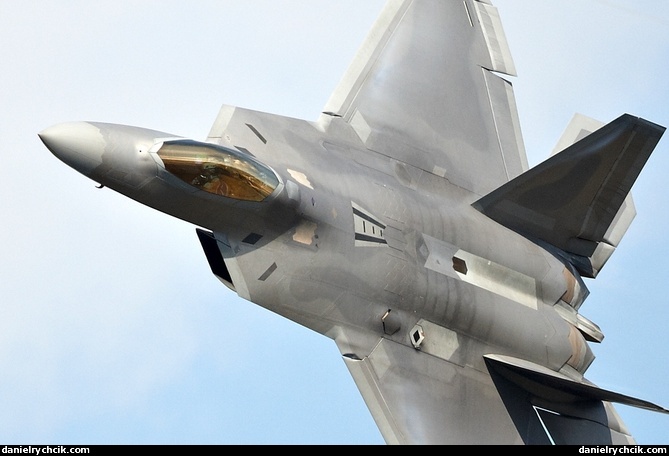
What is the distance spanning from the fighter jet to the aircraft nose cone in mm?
18

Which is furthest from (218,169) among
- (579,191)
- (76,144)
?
(579,191)

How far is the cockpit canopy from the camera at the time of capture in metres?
13.9

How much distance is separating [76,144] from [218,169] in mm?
1808

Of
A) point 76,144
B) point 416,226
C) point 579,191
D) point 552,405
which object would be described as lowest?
point 552,405

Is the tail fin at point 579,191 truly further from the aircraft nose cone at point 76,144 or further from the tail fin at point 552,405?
the aircraft nose cone at point 76,144

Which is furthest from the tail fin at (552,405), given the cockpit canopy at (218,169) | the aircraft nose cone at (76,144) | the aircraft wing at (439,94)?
the aircraft nose cone at (76,144)

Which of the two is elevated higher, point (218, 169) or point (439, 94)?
point (439, 94)

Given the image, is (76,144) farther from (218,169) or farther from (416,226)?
(416,226)

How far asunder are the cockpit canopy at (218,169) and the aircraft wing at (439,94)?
2868 mm

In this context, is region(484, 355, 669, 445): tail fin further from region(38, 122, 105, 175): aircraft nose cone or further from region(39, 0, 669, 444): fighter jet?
region(38, 122, 105, 175): aircraft nose cone

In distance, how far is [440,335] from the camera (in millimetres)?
15992

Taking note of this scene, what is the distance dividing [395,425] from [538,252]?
3.94 m

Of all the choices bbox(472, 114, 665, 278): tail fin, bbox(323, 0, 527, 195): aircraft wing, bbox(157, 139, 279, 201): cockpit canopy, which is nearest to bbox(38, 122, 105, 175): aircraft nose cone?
bbox(157, 139, 279, 201): cockpit canopy

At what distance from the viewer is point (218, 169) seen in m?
14.1
